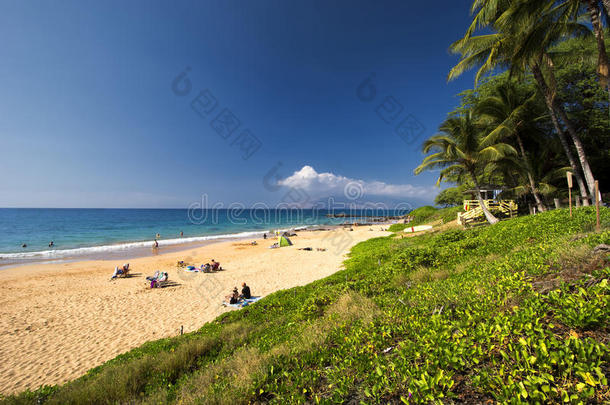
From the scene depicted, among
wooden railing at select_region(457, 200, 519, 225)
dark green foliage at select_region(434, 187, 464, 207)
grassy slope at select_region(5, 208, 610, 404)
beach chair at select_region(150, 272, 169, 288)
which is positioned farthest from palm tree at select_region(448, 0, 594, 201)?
beach chair at select_region(150, 272, 169, 288)

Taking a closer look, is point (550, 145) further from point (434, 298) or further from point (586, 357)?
point (586, 357)

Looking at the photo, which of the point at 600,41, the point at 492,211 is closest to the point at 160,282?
the point at 492,211

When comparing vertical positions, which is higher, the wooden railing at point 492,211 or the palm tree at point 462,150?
the palm tree at point 462,150

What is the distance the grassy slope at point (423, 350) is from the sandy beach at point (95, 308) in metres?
3.12

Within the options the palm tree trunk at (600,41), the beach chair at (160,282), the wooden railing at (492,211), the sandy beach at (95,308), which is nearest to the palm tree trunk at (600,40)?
the palm tree trunk at (600,41)

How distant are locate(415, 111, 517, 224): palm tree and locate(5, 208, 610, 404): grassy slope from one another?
11.0 meters

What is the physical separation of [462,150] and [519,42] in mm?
5906

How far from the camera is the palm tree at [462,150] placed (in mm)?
14078

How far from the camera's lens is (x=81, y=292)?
13398 millimetres

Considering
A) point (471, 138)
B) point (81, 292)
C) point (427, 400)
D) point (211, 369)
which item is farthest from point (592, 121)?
point (81, 292)

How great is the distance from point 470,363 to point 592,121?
70.3 feet

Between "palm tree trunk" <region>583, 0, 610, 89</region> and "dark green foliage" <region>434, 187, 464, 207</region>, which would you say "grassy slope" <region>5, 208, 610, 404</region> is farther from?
"dark green foliage" <region>434, 187, 464, 207</region>

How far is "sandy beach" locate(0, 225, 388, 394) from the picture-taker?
7.37m

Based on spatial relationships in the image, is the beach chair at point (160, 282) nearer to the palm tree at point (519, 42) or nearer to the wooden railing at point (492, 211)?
the wooden railing at point (492, 211)
